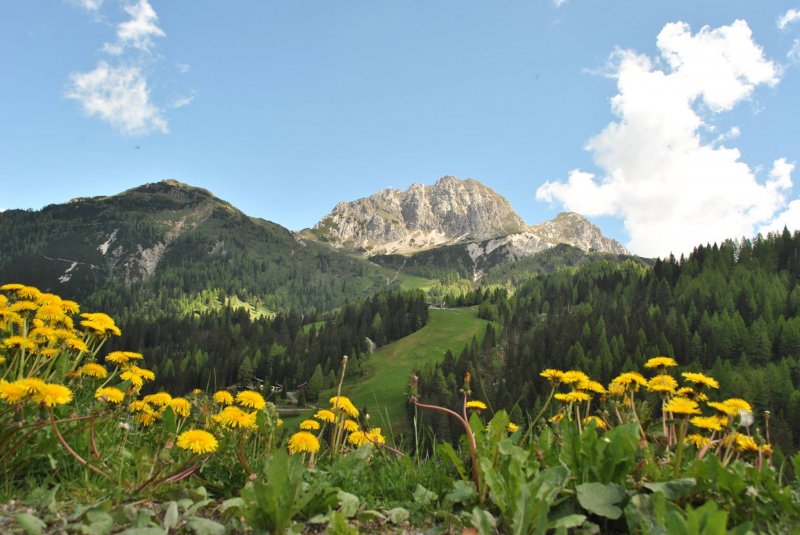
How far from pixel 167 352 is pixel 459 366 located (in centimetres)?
10699

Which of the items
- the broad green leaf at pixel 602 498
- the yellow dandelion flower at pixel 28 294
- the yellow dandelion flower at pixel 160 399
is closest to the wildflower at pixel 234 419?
the yellow dandelion flower at pixel 160 399

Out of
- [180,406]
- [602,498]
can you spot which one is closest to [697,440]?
[602,498]

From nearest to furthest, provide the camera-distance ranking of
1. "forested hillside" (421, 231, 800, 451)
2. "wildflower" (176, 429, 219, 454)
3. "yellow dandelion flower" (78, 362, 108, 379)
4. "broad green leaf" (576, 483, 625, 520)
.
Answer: "broad green leaf" (576, 483, 625, 520), "wildflower" (176, 429, 219, 454), "yellow dandelion flower" (78, 362, 108, 379), "forested hillside" (421, 231, 800, 451)

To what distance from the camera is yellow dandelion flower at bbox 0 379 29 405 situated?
3758 mm

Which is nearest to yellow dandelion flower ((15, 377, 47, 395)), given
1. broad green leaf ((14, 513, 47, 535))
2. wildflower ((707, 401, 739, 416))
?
broad green leaf ((14, 513, 47, 535))

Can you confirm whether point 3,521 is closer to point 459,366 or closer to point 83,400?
point 83,400

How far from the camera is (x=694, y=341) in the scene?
414ft

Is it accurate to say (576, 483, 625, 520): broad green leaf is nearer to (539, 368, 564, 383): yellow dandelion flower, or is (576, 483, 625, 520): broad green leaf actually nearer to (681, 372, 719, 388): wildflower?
(539, 368, 564, 383): yellow dandelion flower

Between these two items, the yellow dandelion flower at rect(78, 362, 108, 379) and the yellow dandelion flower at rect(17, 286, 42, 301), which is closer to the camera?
the yellow dandelion flower at rect(78, 362, 108, 379)

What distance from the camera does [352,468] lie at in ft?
18.4

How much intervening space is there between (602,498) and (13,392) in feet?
17.6

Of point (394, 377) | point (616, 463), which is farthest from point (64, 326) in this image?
point (394, 377)

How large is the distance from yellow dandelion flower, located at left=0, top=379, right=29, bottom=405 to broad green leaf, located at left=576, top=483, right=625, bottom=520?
16.7 ft

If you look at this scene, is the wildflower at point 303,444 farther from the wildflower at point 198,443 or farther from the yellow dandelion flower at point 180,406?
the yellow dandelion flower at point 180,406
